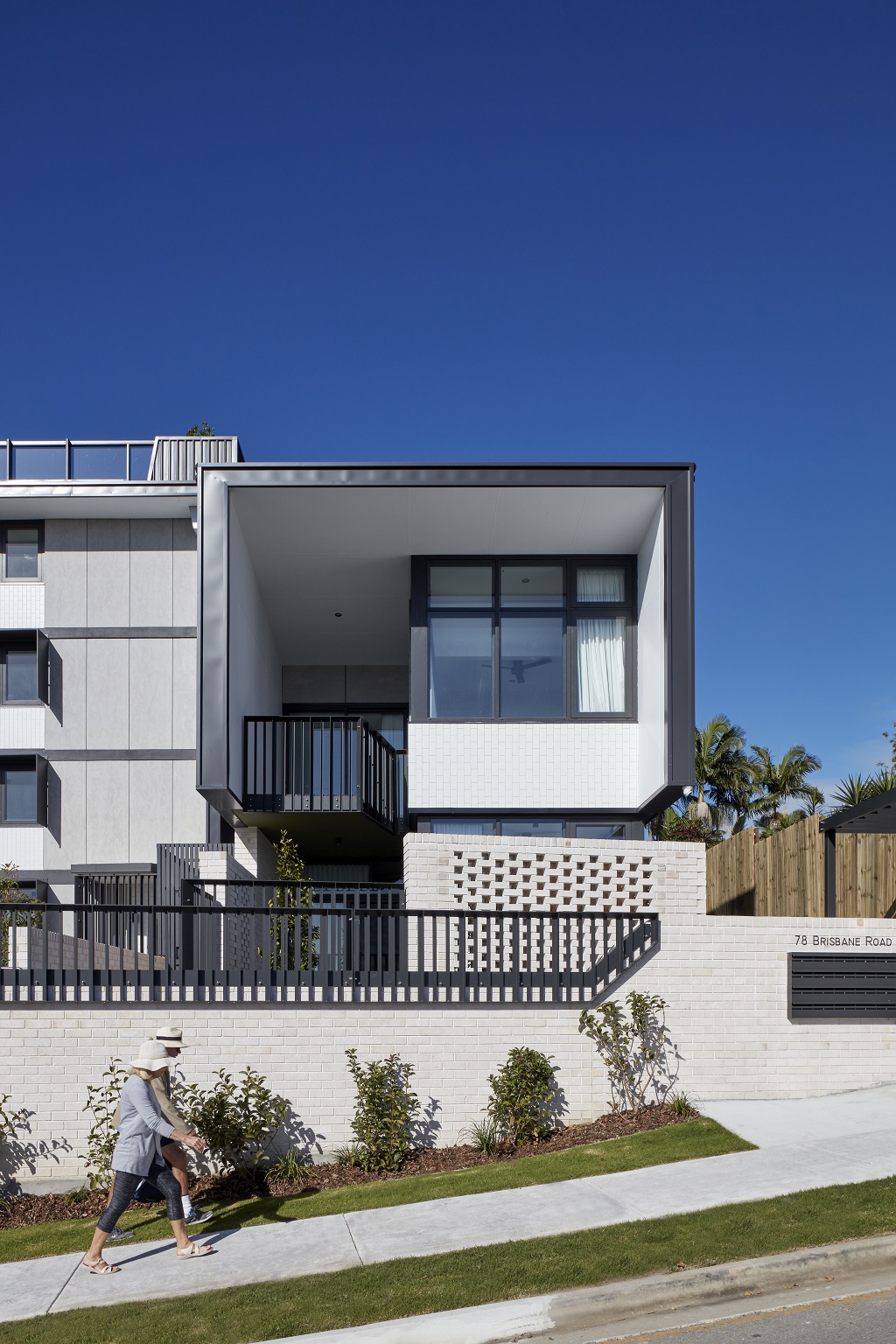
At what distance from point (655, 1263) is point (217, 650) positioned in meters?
10.9

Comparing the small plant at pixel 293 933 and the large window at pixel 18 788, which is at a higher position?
the large window at pixel 18 788

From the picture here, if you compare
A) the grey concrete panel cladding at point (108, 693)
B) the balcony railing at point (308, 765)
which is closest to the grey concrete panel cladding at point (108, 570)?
the grey concrete panel cladding at point (108, 693)

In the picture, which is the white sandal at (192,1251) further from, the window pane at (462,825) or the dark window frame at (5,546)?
the dark window frame at (5,546)

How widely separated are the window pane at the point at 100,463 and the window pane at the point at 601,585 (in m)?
8.90

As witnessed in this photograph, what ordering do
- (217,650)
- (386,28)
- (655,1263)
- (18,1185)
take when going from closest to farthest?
(655,1263)
(18,1185)
(386,28)
(217,650)

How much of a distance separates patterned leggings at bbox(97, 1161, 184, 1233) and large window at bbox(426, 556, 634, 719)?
10.0 m

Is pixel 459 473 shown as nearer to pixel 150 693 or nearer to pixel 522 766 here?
pixel 522 766

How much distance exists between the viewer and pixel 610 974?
12.6 m

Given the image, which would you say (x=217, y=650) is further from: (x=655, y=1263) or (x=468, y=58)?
(x=655, y=1263)

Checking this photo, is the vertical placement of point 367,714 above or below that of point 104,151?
below

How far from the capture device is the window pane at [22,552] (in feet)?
72.9

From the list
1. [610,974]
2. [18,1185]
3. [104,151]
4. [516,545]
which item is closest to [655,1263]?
[610,974]

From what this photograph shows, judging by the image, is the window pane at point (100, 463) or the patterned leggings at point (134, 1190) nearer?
the patterned leggings at point (134, 1190)

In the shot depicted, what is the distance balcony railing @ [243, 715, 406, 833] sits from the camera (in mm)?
17656
